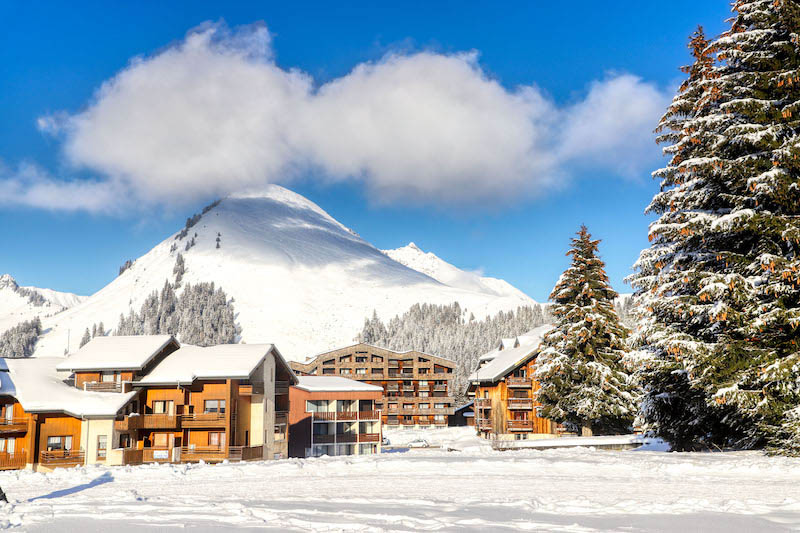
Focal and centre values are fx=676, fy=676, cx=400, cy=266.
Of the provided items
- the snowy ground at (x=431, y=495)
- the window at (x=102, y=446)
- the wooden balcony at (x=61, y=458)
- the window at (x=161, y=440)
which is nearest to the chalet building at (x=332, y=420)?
the window at (x=161, y=440)

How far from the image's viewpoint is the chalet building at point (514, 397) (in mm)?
74500

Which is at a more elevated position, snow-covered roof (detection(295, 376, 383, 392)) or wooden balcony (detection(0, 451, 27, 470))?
snow-covered roof (detection(295, 376, 383, 392))

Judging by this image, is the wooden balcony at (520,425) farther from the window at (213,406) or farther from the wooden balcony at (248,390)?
the window at (213,406)

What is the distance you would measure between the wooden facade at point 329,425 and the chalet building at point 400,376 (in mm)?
43922

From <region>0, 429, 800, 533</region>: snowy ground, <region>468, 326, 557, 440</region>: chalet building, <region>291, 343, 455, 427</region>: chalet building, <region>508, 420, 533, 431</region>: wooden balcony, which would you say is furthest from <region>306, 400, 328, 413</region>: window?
<region>0, 429, 800, 533</region>: snowy ground

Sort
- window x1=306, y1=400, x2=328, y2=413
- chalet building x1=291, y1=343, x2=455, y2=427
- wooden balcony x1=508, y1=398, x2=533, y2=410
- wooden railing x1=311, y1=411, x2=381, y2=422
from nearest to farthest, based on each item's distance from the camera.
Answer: wooden railing x1=311, y1=411, x2=381, y2=422 < window x1=306, y1=400, x2=328, y2=413 < wooden balcony x1=508, y1=398, x2=533, y2=410 < chalet building x1=291, y1=343, x2=455, y2=427

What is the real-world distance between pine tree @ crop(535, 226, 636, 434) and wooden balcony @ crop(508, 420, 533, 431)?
78.7ft

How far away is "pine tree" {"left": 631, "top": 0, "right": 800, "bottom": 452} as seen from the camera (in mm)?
21078

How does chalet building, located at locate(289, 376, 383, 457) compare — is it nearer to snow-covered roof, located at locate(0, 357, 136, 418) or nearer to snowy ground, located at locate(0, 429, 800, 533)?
snow-covered roof, located at locate(0, 357, 136, 418)

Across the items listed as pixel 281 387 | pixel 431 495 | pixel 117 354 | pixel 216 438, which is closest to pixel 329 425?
pixel 281 387

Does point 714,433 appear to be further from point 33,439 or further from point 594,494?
point 33,439

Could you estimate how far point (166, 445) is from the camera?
51.0 metres

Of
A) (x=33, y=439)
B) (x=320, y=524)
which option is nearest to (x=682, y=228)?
(x=320, y=524)

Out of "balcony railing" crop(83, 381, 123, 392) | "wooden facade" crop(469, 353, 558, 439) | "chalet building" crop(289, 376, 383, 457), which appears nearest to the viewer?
"balcony railing" crop(83, 381, 123, 392)
